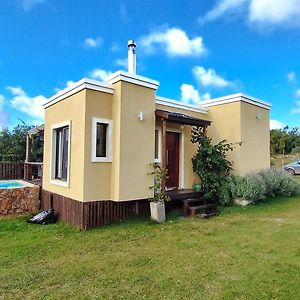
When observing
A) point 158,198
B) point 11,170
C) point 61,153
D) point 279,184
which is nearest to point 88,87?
point 61,153

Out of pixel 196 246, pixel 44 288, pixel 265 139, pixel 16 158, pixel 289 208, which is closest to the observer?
pixel 44 288

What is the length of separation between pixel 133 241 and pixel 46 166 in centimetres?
562

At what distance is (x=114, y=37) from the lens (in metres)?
14.5

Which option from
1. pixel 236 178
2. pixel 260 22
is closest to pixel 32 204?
pixel 236 178

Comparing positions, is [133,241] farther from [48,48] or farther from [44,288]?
[48,48]

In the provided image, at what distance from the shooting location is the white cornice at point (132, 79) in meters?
7.94

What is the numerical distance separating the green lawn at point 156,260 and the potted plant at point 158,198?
0.33m

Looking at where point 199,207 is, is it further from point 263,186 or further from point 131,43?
point 131,43

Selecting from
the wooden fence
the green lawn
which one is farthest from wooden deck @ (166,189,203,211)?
the wooden fence

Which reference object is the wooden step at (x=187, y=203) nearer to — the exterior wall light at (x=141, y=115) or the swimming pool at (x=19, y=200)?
the exterior wall light at (x=141, y=115)

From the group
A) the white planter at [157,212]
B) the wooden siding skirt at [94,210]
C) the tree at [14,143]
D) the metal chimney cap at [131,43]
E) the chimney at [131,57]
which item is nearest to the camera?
the wooden siding skirt at [94,210]

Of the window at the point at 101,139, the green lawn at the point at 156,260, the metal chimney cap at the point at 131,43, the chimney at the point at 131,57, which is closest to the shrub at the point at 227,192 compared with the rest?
the green lawn at the point at 156,260

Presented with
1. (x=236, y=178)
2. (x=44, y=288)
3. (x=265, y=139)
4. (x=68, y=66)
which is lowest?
(x=44, y=288)

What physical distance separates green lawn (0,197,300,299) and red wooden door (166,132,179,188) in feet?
8.17
